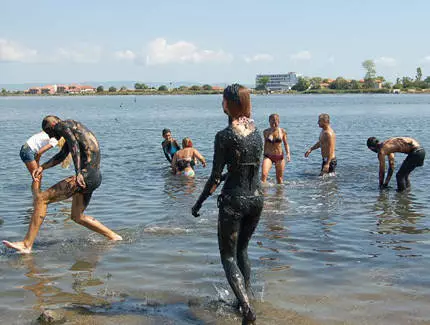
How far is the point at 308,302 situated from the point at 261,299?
492 millimetres

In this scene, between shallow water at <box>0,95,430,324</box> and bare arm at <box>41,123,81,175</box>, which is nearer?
shallow water at <box>0,95,430,324</box>

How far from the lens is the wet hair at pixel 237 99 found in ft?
15.3

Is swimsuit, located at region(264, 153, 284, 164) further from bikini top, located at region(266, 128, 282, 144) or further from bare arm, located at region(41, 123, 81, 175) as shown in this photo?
bare arm, located at region(41, 123, 81, 175)

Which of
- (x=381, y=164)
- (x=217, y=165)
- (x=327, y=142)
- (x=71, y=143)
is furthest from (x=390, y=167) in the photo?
(x=217, y=165)

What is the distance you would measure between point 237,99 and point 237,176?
0.69 metres

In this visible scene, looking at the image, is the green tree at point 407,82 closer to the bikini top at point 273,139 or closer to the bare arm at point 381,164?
the bare arm at point 381,164

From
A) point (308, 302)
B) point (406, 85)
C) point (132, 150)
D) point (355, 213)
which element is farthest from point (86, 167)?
point (406, 85)

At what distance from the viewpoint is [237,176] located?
4750mm

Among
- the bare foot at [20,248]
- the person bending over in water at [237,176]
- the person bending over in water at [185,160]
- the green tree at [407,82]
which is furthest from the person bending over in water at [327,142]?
the green tree at [407,82]

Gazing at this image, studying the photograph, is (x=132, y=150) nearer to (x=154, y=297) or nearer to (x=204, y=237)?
(x=204, y=237)

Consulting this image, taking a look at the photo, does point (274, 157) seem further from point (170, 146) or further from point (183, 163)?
point (170, 146)

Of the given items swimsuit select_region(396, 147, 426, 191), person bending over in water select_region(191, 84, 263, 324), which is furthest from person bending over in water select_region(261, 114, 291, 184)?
person bending over in water select_region(191, 84, 263, 324)

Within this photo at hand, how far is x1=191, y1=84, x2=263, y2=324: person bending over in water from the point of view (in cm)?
468

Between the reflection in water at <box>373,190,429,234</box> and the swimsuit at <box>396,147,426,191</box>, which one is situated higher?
the swimsuit at <box>396,147,426,191</box>
